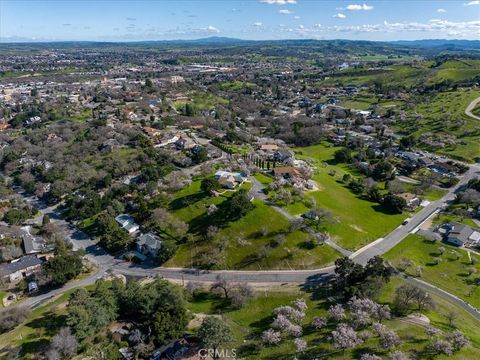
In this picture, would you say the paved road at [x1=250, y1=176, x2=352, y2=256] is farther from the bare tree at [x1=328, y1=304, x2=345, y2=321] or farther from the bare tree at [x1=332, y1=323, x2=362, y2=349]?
the bare tree at [x1=332, y1=323, x2=362, y2=349]

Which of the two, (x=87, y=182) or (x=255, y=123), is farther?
(x=255, y=123)

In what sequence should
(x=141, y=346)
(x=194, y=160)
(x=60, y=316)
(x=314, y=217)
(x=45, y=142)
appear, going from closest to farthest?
(x=141, y=346)
(x=60, y=316)
(x=314, y=217)
(x=194, y=160)
(x=45, y=142)

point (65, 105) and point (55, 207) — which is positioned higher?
point (65, 105)

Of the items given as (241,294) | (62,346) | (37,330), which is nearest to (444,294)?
(241,294)


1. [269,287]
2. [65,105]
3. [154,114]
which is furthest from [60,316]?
[65,105]

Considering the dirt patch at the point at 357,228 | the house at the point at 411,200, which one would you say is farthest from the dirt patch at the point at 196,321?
the house at the point at 411,200

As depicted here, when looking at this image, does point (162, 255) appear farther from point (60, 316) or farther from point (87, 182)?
point (87, 182)

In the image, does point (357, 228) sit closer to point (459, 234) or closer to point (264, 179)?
point (459, 234)
